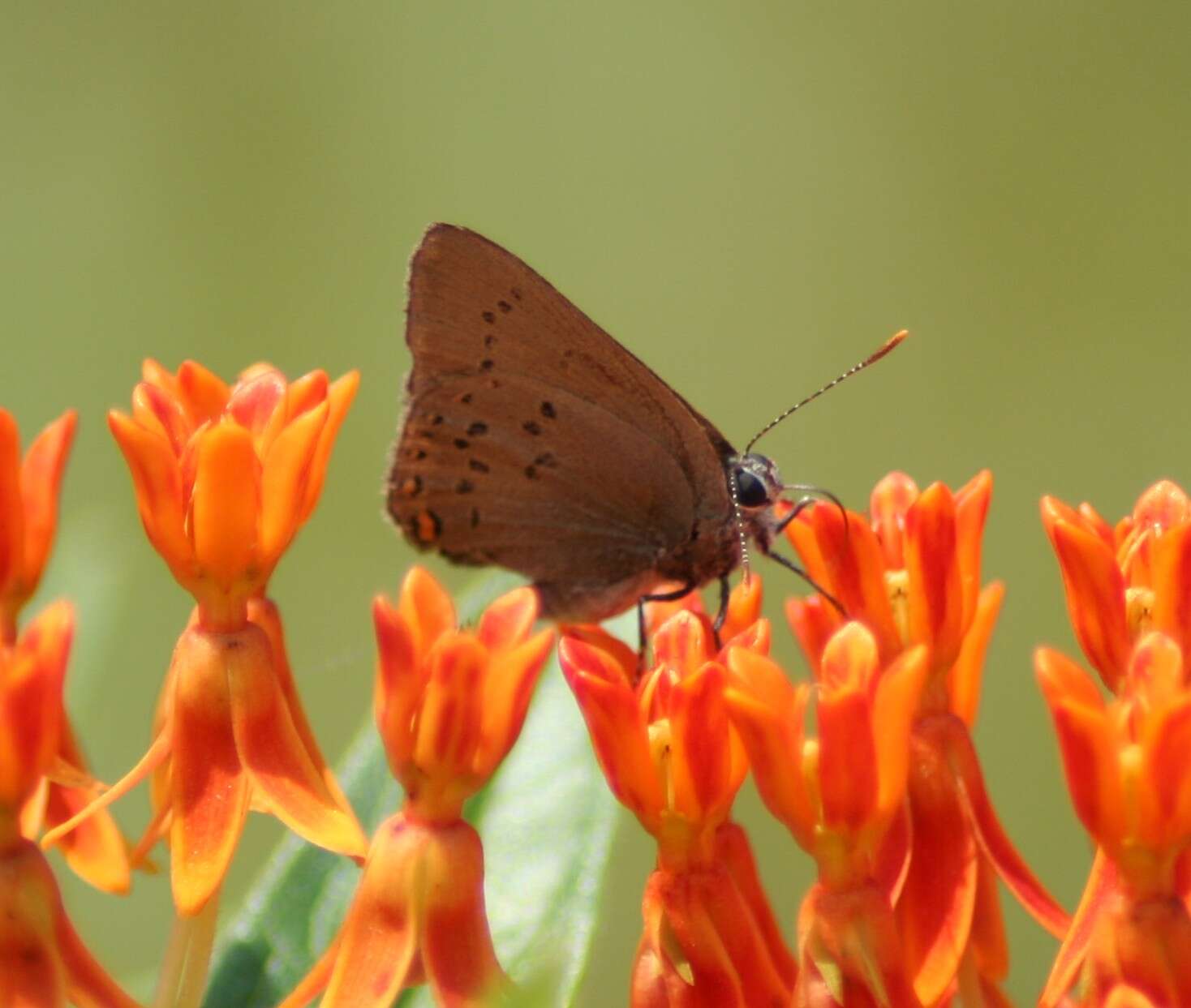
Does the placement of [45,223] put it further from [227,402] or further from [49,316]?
[227,402]

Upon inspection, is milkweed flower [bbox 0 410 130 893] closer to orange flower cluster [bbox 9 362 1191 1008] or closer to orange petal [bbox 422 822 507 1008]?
orange flower cluster [bbox 9 362 1191 1008]

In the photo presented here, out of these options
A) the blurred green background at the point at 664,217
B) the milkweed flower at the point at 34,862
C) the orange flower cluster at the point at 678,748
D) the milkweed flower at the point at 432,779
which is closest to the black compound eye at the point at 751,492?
the orange flower cluster at the point at 678,748

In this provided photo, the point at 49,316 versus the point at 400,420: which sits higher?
the point at 49,316

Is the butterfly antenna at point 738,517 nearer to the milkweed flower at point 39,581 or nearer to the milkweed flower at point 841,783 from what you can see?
the milkweed flower at point 841,783

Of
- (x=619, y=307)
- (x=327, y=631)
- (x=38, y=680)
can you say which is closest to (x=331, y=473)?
(x=327, y=631)

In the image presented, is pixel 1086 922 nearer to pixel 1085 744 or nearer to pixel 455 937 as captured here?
pixel 1085 744
